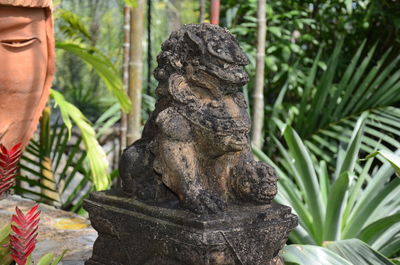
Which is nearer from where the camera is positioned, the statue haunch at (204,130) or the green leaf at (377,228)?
the statue haunch at (204,130)

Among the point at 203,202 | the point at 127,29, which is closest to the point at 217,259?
the point at 203,202

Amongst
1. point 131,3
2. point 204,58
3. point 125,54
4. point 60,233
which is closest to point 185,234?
point 204,58

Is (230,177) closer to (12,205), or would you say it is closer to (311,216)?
(311,216)

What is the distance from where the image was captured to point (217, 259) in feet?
6.48

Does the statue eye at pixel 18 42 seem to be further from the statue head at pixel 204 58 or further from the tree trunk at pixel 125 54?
the tree trunk at pixel 125 54

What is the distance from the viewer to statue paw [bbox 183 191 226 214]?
202cm

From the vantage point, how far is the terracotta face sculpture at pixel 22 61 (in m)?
2.53

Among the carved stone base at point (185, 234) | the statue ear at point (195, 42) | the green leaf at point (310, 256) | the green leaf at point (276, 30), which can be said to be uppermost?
the statue ear at point (195, 42)

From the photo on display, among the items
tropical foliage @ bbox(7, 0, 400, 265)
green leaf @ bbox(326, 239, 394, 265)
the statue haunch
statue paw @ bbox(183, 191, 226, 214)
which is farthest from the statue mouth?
green leaf @ bbox(326, 239, 394, 265)

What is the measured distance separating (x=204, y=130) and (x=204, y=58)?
0.26 metres

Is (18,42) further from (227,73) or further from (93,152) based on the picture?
(93,152)

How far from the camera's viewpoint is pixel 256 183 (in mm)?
2148

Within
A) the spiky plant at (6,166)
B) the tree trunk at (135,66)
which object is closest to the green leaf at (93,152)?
the tree trunk at (135,66)

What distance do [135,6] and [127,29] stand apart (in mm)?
741
